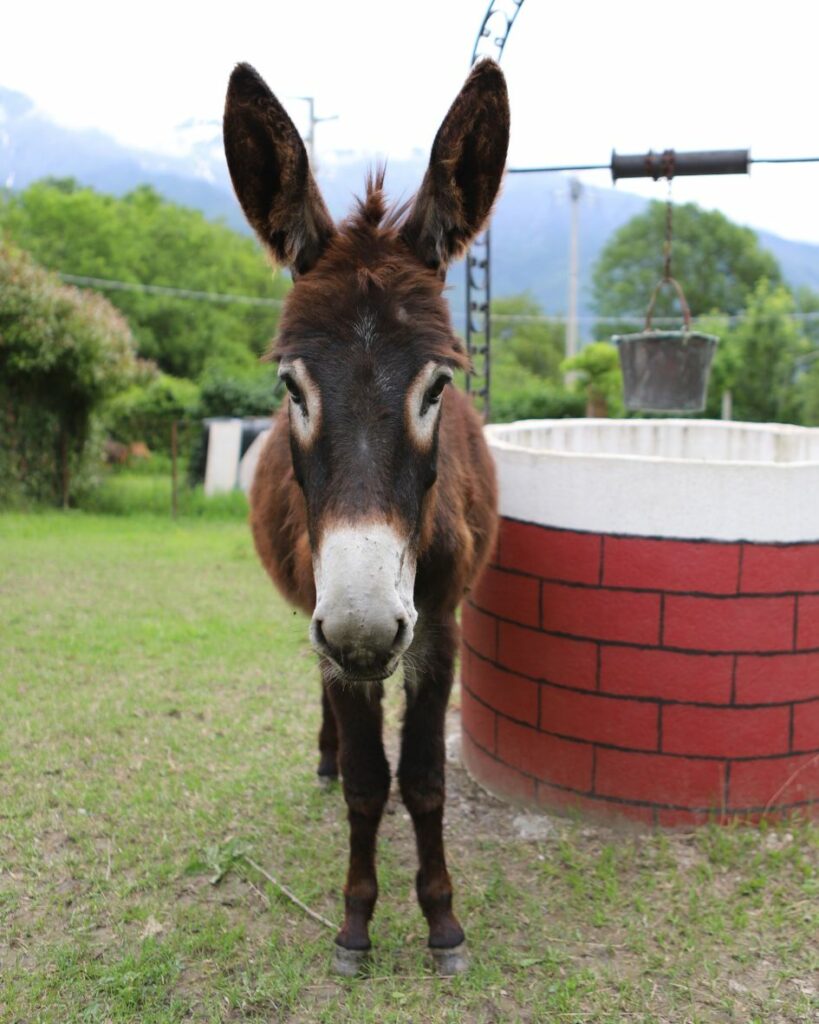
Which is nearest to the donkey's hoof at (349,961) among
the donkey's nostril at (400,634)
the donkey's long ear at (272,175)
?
the donkey's nostril at (400,634)

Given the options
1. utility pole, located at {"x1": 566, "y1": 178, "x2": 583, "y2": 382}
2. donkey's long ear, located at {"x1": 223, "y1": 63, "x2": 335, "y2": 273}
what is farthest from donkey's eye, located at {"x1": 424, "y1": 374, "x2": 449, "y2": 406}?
utility pole, located at {"x1": 566, "y1": 178, "x2": 583, "y2": 382}

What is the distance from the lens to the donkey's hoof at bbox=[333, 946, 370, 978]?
8.95 ft

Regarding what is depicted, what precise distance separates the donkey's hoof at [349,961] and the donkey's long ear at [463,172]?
2.20m

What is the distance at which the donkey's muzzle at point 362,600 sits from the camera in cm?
179

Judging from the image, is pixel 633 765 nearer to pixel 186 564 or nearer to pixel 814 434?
pixel 814 434

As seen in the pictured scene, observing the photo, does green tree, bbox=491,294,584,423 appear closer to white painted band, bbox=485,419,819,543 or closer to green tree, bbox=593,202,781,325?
green tree, bbox=593,202,781,325

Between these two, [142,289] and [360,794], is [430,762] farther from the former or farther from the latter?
[142,289]

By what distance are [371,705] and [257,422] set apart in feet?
43.2

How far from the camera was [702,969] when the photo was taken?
2.70m

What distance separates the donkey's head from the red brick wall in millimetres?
1228

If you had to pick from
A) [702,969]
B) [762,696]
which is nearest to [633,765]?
[762,696]

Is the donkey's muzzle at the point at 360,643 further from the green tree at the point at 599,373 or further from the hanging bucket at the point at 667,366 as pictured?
the green tree at the point at 599,373

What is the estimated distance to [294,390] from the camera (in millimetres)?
2098

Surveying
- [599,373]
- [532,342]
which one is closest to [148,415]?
[599,373]
